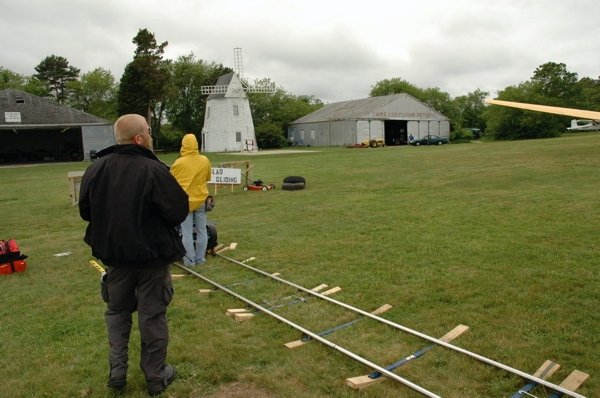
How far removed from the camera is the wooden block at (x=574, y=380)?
12.1 feet

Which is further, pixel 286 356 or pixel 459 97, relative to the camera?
pixel 459 97

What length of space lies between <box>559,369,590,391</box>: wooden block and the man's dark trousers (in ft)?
10.1

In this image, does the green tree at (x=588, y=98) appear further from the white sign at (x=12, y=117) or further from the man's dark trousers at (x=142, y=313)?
the man's dark trousers at (x=142, y=313)

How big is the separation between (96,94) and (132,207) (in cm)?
8150

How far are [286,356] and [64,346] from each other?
7.46 ft

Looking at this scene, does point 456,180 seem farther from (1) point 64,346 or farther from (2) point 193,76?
(2) point 193,76

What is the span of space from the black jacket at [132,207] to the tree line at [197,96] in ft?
169

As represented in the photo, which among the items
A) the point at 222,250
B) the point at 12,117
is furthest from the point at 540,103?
the point at 222,250

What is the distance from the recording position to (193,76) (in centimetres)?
6850

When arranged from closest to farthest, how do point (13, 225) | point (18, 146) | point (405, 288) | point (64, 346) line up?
point (64, 346) < point (405, 288) < point (13, 225) < point (18, 146)

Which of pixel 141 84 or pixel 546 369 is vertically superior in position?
pixel 141 84

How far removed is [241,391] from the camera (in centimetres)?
393

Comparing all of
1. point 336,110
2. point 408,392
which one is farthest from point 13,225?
point 336,110

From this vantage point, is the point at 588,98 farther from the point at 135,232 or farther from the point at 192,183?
the point at 135,232
